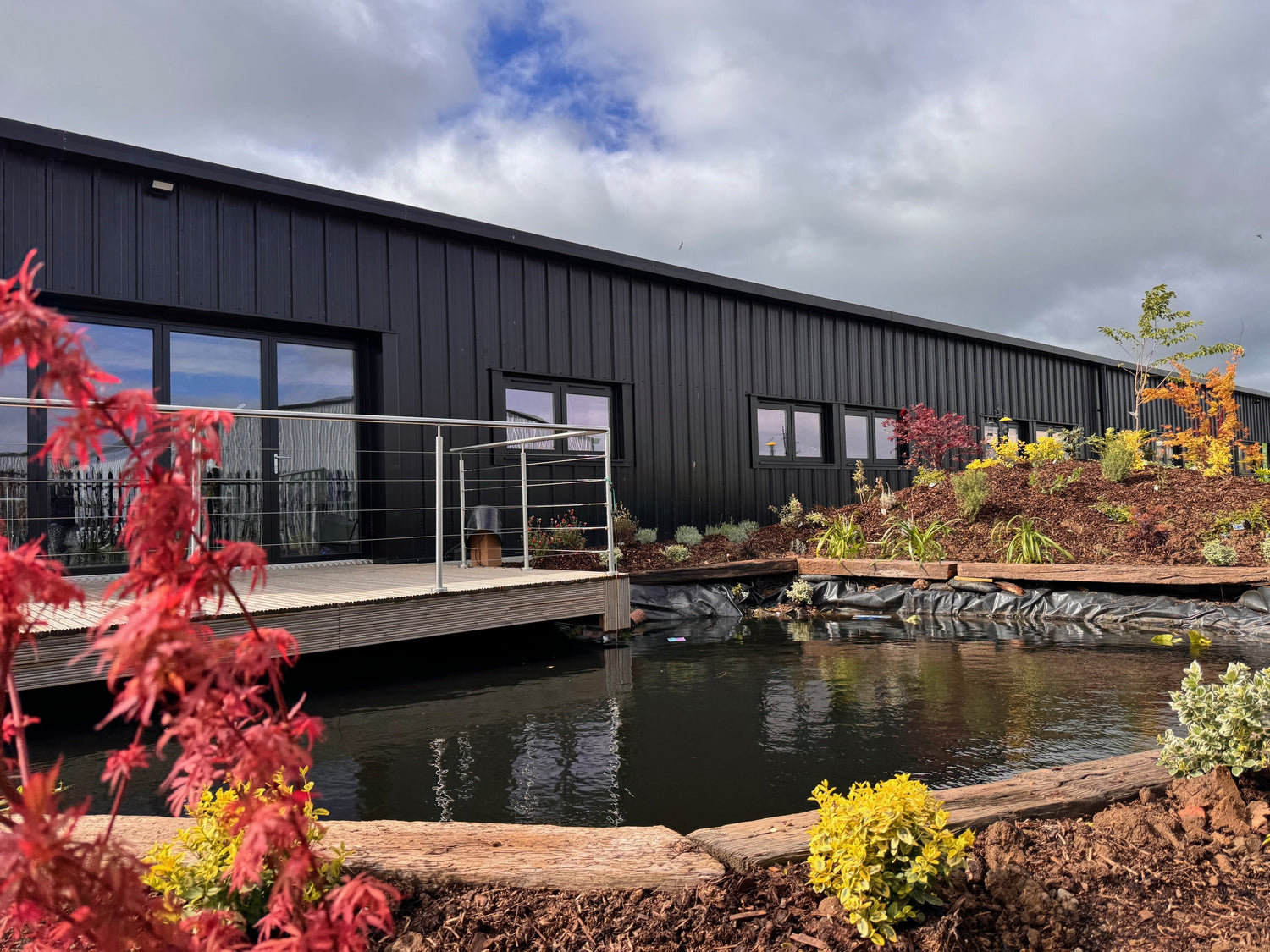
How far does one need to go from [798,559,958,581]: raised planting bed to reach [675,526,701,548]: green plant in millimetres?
1385

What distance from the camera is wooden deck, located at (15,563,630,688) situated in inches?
150

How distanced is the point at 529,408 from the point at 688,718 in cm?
533

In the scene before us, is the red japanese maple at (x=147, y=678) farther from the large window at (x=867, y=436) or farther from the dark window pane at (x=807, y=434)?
the large window at (x=867, y=436)

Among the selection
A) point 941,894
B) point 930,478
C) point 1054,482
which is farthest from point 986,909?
point 930,478

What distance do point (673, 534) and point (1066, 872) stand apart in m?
7.71

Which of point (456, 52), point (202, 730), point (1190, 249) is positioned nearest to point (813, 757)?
point (202, 730)

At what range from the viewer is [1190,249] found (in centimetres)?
1706

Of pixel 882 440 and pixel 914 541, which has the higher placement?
pixel 882 440

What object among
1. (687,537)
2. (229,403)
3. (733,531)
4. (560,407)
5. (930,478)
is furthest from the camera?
(930,478)

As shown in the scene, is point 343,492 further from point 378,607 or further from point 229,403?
point 378,607

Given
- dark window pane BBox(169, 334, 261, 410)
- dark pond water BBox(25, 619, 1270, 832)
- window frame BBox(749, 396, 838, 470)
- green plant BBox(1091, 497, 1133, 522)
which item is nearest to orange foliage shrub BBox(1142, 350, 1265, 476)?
green plant BBox(1091, 497, 1133, 522)

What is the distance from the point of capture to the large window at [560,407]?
8555 mm

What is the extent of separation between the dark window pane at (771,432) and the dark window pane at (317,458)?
557cm

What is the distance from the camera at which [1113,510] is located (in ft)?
27.0
